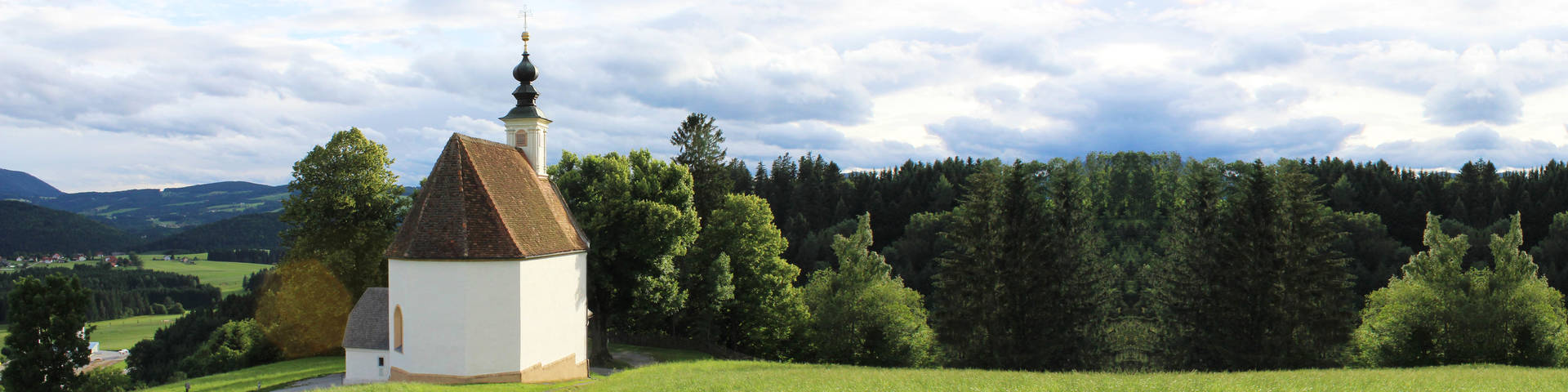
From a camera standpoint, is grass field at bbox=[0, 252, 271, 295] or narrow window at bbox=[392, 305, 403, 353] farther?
grass field at bbox=[0, 252, 271, 295]

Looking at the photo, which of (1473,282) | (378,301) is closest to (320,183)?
(378,301)

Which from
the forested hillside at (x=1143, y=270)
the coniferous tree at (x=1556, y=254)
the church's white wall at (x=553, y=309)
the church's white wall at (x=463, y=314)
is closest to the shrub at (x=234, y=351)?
the church's white wall at (x=463, y=314)

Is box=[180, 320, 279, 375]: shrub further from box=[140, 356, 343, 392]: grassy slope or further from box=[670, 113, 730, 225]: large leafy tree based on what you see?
box=[670, 113, 730, 225]: large leafy tree

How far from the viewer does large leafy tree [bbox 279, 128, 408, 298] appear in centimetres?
3241

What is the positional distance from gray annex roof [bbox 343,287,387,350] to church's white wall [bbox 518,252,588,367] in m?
5.08

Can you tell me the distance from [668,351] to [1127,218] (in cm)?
2008

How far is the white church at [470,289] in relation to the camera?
71.0 ft

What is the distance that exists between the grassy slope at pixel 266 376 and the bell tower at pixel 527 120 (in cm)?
1036

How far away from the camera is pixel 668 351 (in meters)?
37.0

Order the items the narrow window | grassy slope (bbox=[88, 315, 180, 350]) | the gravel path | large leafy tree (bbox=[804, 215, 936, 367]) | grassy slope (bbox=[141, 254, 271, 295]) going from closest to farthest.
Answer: the narrow window < the gravel path < large leafy tree (bbox=[804, 215, 936, 367]) < grassy slope (bbox=[88, 315, 180, 350]) < grassy slope (bbox=[141, 254, 271, 295])

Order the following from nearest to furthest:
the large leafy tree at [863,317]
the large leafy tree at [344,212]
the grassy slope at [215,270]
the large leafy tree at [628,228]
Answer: the large leafy tree at [628,228]
the large leafy tree at [344,212]
the large leafy tree at [863,317]
the grassy slope at [215,270]

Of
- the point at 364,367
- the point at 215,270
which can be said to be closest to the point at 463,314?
the point at 364,367

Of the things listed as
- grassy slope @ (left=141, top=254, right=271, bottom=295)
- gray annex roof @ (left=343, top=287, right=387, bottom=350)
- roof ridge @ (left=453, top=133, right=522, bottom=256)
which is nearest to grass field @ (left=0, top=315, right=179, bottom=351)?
grassy slope @ (left=141, top=254, right=271, bottom=295)

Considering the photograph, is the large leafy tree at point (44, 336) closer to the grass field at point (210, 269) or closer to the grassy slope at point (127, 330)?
the grassy slope at point (127, 330)
